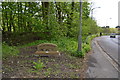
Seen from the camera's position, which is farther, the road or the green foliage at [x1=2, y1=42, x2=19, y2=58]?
the green foliage at [x1=2, y1=42, x2=19, y2=58]

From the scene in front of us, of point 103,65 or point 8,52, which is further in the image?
point 8,52

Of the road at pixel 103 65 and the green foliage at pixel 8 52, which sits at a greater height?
the green foliage at pixel 8 52

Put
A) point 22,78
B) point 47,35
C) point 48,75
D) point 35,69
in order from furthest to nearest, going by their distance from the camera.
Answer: point 47,35, point 35,69, point 48,75, point 22,78

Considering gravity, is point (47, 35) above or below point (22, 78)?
above

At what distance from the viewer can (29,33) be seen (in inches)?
628

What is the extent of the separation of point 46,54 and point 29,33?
376 inches

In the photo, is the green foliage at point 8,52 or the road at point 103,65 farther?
the green foliage at point 8,52

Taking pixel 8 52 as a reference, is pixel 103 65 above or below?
below

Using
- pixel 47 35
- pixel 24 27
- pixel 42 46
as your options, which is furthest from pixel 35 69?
pixel 24 27

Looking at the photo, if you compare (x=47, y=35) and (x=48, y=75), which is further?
(x=47, y=35)

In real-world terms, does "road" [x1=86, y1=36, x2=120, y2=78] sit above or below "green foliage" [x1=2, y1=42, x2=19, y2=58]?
below

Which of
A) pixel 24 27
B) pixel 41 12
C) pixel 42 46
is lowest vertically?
pixel 42 46

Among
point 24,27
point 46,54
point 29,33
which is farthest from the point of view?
point 24,27

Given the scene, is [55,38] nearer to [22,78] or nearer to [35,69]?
[35,69]
